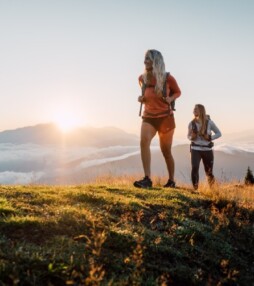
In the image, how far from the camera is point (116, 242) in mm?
5207

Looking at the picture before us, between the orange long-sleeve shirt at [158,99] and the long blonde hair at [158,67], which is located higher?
the long blonde hair at [158,67]

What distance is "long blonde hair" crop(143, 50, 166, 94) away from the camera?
398 inches

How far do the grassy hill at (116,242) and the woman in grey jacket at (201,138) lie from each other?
405cm

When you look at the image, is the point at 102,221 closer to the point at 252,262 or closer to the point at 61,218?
the point at 61,218

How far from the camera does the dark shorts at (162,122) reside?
1051 cm

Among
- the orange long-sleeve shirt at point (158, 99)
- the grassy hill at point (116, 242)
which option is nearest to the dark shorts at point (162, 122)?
the orange long-sleeve shirt at point (158, 99)

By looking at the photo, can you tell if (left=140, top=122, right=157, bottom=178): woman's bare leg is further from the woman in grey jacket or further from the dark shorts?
the woman in grey jacket

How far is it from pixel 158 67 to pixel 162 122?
1.35m

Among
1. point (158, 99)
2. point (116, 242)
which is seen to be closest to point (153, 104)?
point (158, 99)

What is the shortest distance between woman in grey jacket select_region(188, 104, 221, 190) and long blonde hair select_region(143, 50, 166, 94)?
255cm

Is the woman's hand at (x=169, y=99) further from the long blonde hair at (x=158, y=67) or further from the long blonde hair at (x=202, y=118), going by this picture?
the long blonde hair at (x=202, y=118)

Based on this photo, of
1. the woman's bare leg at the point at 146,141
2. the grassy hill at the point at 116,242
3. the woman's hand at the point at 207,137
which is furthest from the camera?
the woman's hand at the point at 207,137

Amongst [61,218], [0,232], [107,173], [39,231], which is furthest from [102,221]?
[107,173]

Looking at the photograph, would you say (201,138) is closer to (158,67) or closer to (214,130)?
(214,130)
